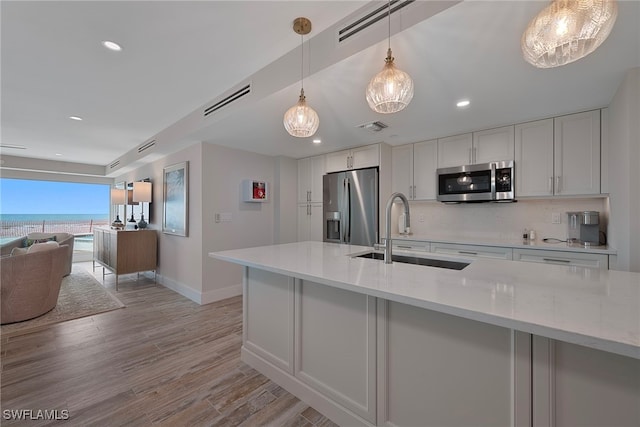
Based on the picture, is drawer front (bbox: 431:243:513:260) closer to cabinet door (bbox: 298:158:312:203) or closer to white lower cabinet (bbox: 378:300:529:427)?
white lower cabinet (bbox: 378:300:529:427)

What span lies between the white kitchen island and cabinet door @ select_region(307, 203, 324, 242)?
2.36 meters

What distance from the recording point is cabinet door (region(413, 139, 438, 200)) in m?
3.46

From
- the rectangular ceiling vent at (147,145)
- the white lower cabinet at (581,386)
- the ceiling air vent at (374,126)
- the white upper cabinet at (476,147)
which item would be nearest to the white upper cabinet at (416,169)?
the white upper cabinet at (476,147)

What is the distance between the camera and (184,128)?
339 cm

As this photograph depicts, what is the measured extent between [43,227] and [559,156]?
34.9 ft

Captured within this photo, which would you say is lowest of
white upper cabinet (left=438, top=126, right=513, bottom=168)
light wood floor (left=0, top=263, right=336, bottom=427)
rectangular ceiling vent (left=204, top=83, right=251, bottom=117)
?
light wood floor (left=0, top=263, right=336, bottom=427)

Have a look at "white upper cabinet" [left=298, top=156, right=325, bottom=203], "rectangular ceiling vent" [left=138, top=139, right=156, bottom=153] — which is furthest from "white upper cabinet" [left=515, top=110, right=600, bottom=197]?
"rectangular ceiling vent" [left=138, top=139, right=156, bottom=153]

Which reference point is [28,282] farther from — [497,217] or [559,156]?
[559,156]

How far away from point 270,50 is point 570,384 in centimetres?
254

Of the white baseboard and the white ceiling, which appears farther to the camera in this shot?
the white baseboard

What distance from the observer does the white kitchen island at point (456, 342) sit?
2.75 ft

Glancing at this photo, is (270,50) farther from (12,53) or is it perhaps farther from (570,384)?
(570,384)

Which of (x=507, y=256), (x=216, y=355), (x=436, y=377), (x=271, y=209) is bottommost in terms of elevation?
(x=216, y=355)

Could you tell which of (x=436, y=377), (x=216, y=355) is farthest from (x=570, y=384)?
(x=216, y=355)
